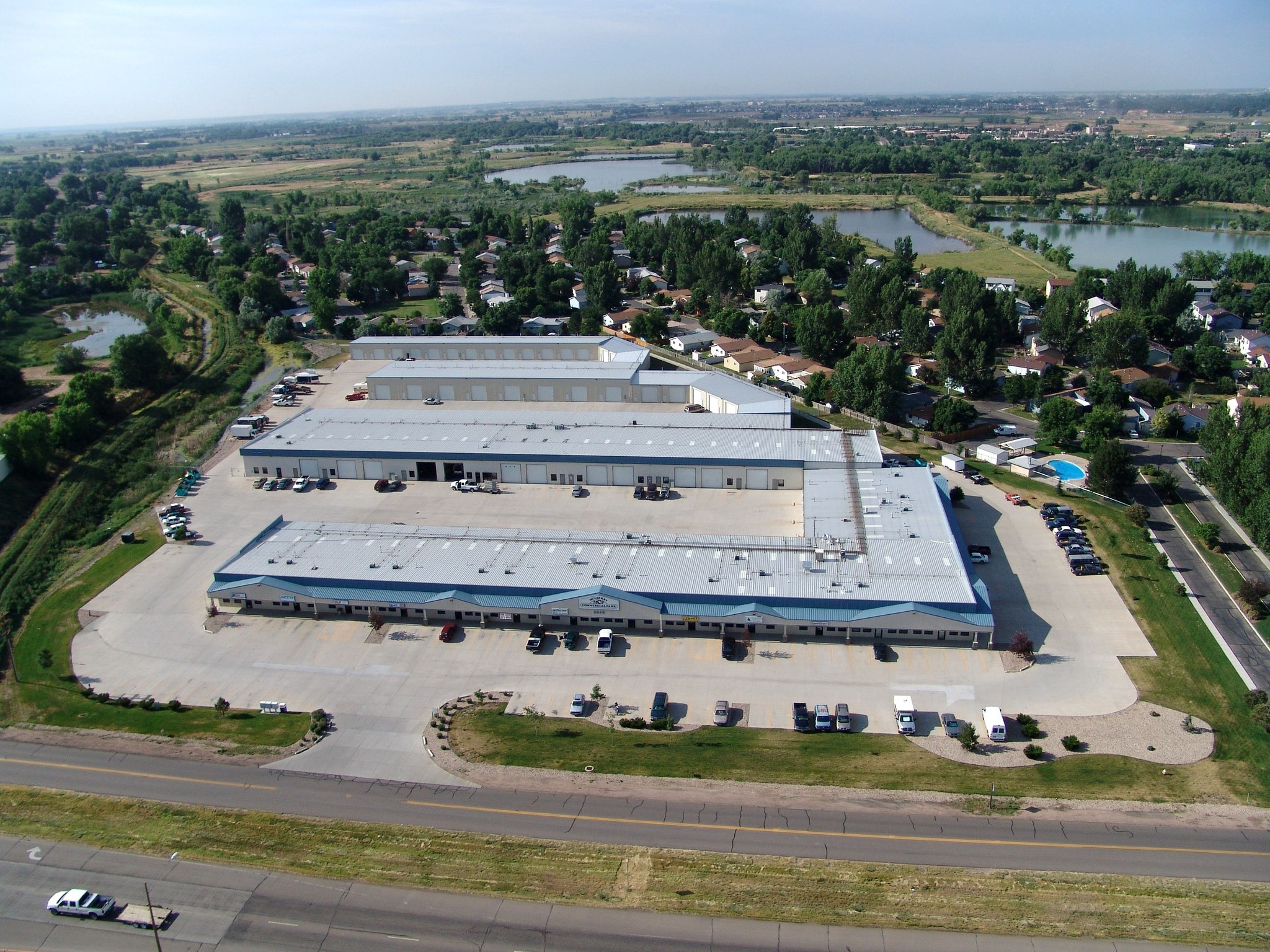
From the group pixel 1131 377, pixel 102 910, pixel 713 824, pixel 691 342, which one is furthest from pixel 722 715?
pixel 691 342

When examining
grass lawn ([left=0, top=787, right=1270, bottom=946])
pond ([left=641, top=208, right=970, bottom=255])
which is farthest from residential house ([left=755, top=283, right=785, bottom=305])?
grass lawn ([left=0, top=787, right=1270, bottom=946])

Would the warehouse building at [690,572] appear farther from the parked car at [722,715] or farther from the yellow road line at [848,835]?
the yellow road line at [848,835]

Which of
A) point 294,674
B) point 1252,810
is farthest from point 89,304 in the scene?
point 1252,810

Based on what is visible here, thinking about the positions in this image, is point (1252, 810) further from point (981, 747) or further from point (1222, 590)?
point (1222, 590)

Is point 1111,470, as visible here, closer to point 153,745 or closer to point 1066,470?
point 1066,470

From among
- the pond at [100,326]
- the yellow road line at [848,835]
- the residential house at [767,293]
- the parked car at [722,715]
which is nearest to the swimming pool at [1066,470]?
the yellow road line at [848,835]

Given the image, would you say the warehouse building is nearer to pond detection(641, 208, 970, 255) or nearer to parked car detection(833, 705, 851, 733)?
parked car detection(833, 705, 851, 733)
